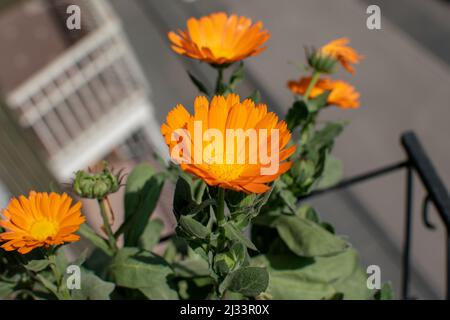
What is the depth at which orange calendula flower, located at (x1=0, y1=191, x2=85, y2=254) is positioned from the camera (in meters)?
0.51

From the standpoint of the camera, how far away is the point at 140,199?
72 centimetres

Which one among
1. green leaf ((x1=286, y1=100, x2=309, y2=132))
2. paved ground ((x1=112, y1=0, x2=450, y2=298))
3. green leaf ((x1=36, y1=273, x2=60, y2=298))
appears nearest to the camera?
green leaf ((x1=36, y1=273, x2=60, y2=298))

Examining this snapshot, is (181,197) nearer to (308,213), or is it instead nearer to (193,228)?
(193,228)

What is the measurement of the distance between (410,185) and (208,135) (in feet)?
1.36

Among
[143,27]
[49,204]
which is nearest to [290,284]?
[49,204]

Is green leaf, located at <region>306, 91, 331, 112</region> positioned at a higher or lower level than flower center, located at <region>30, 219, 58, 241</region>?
higher

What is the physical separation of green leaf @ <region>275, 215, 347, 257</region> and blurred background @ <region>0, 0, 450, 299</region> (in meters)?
1.96

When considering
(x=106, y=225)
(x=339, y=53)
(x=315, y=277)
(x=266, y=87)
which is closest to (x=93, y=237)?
(x=106, y=225)

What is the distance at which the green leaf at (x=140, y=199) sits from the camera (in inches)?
27.6

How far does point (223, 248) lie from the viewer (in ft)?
1.74

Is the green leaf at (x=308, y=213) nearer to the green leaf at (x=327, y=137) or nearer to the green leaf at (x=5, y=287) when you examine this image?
the green leaf at (x=327, y=137)

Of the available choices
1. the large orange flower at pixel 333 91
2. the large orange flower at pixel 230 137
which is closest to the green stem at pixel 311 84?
the large orange flower at pixel 333 91

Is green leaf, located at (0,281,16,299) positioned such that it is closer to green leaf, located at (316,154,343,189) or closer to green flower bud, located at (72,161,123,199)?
green flower bud, located at (72,161,123,199)

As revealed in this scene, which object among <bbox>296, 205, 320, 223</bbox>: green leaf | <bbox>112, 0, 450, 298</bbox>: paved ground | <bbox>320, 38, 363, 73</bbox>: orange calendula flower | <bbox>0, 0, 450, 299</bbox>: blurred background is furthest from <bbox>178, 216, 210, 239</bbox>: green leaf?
<bbox>112, 0, 450, 298</bbox>: paved ground
